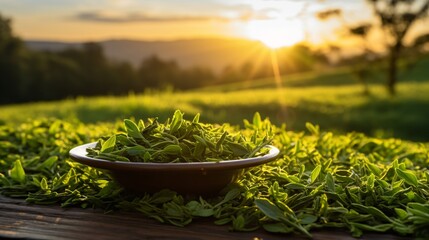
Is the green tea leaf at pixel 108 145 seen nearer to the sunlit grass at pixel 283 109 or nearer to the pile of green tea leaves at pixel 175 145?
Result: the pile of green tea leaves at pixel 175 145

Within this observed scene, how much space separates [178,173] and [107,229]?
319 millimetres

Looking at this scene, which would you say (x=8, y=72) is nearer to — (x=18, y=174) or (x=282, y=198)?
(x=18, y=174)

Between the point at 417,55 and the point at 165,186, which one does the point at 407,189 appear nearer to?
the point at 165,186

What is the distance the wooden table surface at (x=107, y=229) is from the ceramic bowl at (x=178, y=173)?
128 millimetres

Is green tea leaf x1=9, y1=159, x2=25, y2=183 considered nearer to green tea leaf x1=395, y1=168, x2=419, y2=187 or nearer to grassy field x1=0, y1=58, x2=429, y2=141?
green tea leaf x1=395, y1=168, x2=419, y2=187

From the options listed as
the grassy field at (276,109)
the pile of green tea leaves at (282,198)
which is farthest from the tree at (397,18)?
the pile of green tea leaves at (282,198)

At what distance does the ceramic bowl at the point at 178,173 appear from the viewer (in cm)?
204

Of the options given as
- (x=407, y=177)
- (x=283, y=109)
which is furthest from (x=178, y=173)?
(x=283, y=109)

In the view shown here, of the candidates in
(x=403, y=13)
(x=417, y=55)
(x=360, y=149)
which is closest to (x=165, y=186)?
(x=360, y=149)

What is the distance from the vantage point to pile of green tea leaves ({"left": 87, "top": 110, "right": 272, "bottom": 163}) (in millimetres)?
2168

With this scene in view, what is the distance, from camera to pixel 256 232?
1995 millimetres

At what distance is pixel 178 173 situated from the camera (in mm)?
2080

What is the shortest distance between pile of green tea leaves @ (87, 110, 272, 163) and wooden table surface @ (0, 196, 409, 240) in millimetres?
229

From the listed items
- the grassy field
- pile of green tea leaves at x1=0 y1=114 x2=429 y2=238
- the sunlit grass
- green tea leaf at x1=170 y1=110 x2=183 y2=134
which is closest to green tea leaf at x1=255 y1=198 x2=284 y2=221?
pile of green tea leaves at x1=0 y1=114 x2=429 y2=238
